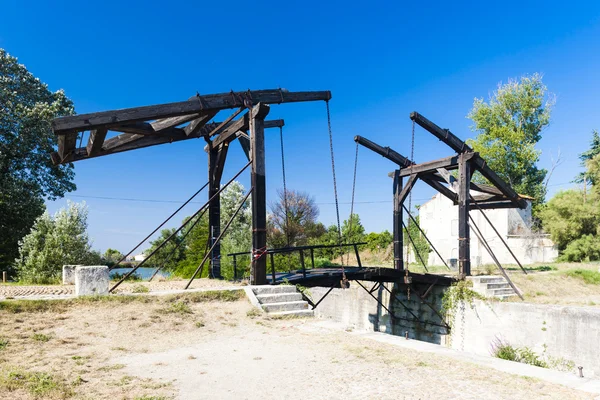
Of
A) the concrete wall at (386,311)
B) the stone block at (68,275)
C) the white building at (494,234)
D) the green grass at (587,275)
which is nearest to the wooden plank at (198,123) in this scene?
the stone block at (68,275)

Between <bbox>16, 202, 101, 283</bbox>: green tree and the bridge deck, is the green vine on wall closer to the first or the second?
the bridge deck

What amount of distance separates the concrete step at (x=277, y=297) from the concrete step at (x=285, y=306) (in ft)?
0.56

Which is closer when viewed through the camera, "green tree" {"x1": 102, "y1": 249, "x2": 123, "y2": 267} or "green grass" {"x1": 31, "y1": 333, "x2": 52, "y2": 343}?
"green grass" {"x1": 31, "y1": 333, "x2": 52, "y2": 343}

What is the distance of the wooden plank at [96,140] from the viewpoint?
867cm

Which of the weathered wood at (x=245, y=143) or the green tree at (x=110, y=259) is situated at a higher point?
the weathered wood at (x=245, y=143)

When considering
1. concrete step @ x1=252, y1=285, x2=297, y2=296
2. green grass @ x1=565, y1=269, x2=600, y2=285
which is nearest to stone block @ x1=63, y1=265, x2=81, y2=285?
concrete step @ x1=252, y1=285, x2=297, y2=296

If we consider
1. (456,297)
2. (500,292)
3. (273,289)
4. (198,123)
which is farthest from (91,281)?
(500,292)

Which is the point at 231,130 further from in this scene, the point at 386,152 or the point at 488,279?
the point at 488,279

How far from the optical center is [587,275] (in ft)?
56.1

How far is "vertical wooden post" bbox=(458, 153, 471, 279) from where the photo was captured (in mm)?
14188

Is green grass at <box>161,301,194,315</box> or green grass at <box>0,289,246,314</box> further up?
green grass at <box>0,289,246,314</box>

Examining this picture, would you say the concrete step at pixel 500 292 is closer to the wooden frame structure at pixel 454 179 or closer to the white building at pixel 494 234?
the wooden frame structure at pixel 454 179

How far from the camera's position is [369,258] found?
33.3m

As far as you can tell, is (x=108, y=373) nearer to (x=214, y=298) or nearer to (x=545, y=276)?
(x=214, y=298)
